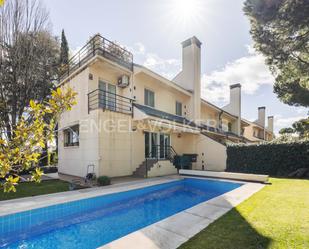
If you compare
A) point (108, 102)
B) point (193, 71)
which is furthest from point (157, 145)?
point (193, 71)

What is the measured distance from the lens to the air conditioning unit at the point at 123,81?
1916 cm

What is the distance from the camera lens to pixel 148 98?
2234 centimetres

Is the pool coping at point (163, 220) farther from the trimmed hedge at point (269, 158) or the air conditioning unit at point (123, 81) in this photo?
the air conditioning unit at point (123, 81)

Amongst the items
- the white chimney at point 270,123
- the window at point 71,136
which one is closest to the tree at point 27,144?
the window at point 71,136

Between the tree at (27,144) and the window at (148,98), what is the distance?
744 inches

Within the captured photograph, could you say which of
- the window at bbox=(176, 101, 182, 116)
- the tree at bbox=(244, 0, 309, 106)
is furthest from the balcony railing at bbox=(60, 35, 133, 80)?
the tree at bbox=(244, 0, 309, 106)

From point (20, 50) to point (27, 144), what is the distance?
1991 centimetres


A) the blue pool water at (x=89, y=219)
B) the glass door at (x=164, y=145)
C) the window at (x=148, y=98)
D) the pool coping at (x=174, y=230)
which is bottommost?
the blue pool water at (x=89, y=219)

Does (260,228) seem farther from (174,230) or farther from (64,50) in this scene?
(64,50)

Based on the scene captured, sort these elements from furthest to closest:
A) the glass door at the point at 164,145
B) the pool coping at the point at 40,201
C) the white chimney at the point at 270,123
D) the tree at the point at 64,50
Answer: the white chimney at the point at 270,123 → the tree at the point at 64,50 → the glass door at the point at 164,145 → the pool coping at the point at 40,201

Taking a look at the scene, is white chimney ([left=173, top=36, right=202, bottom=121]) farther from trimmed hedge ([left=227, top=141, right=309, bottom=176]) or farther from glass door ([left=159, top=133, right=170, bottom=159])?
trimmed hedge ([left=227, top=141, right=309, bottom=176])

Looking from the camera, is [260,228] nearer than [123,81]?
Yes

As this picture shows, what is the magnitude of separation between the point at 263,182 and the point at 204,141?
1083cm

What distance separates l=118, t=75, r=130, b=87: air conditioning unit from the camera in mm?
19163
